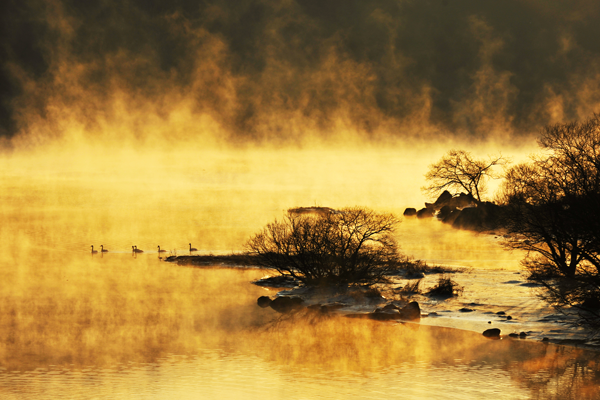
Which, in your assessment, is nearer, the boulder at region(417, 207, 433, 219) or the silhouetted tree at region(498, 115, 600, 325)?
the silhouetted tree at region(498, 115, 600, 325)

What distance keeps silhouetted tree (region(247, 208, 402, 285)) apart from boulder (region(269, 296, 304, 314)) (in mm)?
4496

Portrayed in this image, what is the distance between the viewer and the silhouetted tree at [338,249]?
51.5 meters

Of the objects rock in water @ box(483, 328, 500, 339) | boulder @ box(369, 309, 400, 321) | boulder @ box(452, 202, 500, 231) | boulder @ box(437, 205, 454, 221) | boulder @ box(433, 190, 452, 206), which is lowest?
rock in water @ box(483, 328, 500, 339)

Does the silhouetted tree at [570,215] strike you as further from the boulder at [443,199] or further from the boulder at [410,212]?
the boulder at [410,212]

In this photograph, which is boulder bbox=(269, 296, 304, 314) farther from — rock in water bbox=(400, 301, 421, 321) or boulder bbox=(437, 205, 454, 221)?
boulder bbox=(437, 205, 454, 221)

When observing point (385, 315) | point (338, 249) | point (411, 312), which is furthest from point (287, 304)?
point (411, 312)

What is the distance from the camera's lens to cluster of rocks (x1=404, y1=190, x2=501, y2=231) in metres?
91.8

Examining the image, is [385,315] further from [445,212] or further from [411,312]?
[445,212]

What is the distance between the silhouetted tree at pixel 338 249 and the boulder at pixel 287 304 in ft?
14.8

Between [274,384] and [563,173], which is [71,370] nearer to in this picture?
[274,384]

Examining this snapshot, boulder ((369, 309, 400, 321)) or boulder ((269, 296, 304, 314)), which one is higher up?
boulder ((269, 296, 304, 314))

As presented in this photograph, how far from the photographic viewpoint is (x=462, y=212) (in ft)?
318

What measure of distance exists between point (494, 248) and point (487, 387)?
A: 57718 millimetres

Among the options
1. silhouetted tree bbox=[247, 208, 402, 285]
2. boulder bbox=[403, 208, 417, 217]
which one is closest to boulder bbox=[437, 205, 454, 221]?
boulder bbox=[403, 208, 417, 217]
